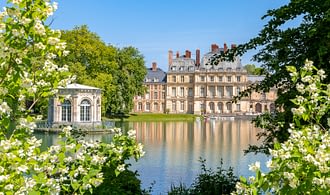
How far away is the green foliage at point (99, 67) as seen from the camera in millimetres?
31500

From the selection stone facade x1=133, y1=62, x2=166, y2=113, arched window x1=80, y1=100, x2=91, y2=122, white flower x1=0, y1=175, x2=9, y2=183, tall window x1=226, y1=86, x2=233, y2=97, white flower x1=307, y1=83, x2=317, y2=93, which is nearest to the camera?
white flower x1=0, y1=175, x2=9, y2=183

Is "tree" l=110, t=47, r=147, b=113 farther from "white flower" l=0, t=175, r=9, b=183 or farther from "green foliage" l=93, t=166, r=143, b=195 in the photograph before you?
"white flower" l=0, t=175, r=9, b=183

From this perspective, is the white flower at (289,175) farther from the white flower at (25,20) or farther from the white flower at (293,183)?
the white flower at (25,20)

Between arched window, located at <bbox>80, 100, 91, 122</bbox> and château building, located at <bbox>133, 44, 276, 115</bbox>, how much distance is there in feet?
119

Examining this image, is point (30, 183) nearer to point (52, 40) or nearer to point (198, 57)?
point (52, 40)

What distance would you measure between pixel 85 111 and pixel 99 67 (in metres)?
6.76

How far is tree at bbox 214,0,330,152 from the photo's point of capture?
4742 millimetres

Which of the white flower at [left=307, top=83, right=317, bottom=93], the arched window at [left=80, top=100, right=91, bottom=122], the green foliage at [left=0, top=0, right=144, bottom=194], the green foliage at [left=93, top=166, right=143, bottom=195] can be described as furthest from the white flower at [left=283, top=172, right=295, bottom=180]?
the arched window at [left=80, top=100, right=91, bottom=122]

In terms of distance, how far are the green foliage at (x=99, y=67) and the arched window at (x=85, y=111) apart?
2.91m

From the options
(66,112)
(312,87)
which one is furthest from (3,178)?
(66,112)

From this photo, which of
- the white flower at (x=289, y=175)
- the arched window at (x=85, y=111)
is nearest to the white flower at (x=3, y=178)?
the white flower at (x=289, y=175)

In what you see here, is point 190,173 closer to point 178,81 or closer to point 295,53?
point 295,53

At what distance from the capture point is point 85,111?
2761 centimetres

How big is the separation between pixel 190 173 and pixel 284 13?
6.52m
